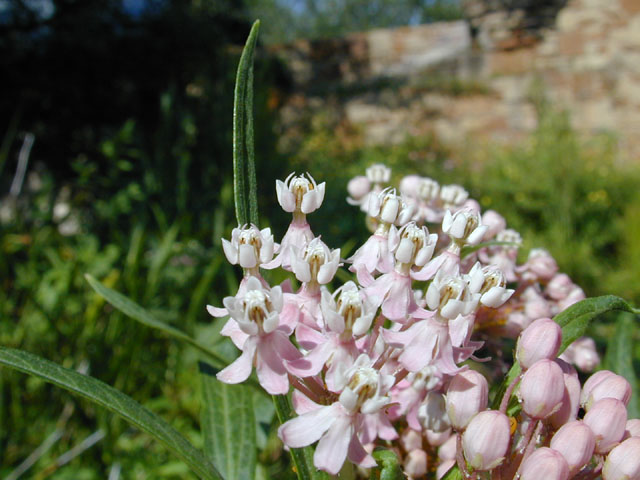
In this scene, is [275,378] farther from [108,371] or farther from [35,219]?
[35,219]

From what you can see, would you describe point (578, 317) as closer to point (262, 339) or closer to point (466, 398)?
point (466, 398)

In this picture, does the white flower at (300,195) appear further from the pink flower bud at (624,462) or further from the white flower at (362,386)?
the pink flower bud at (624,462)

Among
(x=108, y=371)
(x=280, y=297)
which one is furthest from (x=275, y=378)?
(x=108, y=371)

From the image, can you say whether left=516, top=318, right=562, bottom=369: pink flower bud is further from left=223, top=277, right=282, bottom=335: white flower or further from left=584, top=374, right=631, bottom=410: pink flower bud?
left=223, top=277, right=282, bottom=335: white flower

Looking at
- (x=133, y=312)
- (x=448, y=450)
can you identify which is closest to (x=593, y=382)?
(x=448, y=450)

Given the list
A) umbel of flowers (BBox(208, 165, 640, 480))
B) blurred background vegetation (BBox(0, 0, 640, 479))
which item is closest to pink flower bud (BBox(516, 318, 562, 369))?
umbel of flowers (BBox(208, 165, 640, 480))
